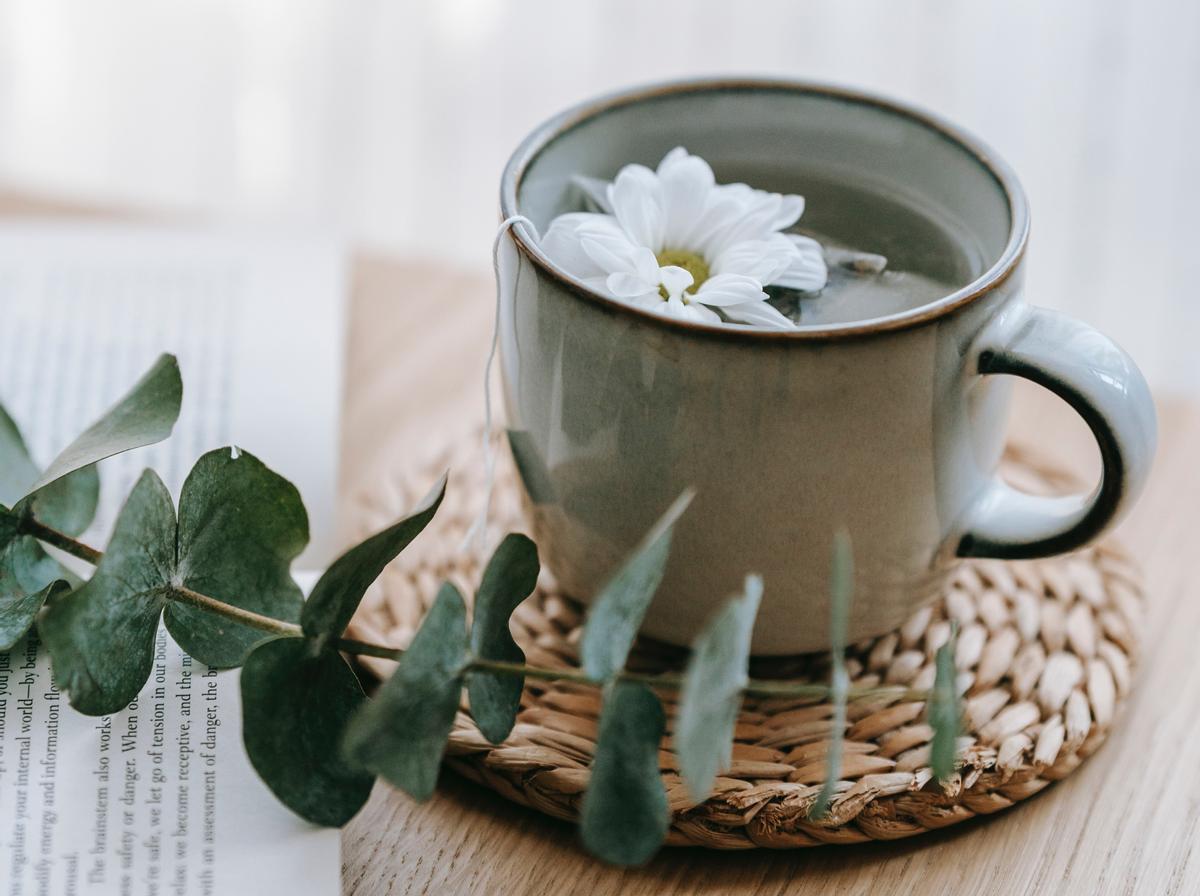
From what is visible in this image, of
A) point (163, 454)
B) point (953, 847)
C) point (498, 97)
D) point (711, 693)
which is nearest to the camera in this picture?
point (711, 693)

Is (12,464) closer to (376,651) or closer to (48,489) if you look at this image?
(48,489)

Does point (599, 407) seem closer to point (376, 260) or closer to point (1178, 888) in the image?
point (1178, 888)

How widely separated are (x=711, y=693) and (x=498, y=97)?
0.83m

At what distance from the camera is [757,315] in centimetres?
40

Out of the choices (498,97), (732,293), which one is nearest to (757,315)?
(732,293)

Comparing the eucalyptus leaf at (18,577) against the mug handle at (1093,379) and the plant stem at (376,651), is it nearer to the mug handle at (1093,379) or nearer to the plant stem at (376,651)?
the plant stem at (376,651)

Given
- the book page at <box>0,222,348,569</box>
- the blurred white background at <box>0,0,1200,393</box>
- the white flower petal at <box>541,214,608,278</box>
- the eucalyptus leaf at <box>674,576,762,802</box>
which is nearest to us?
the eucalyptus leaf at <box>674,576,762,802</box>

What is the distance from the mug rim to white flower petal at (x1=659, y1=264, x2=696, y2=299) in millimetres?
30

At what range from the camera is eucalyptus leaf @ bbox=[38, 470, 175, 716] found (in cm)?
36

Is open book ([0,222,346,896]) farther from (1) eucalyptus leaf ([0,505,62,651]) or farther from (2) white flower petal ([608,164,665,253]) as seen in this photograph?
(2) white flower petal ([608,164,665,253])

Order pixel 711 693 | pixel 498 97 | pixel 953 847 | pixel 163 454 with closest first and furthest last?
pixel 711 693
pixel 953 847
pixel 163 454
pixel 498 97

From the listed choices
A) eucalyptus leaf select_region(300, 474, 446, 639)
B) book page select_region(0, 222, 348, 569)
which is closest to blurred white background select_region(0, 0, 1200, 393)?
book page select_region(0, 222, 348, 569)

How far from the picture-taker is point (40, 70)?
A: 3.75ft

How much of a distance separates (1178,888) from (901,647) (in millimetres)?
121
